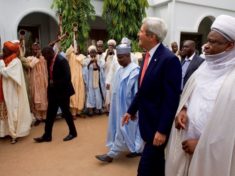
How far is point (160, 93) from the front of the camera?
6.40 feet

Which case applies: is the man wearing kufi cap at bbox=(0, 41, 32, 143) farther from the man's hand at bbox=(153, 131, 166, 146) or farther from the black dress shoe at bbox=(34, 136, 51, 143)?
the man's hand at bbox=(153, 131, 166, 146)

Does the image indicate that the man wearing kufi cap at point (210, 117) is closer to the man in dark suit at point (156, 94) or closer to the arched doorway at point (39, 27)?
the man in dark suit at point (156, 94)

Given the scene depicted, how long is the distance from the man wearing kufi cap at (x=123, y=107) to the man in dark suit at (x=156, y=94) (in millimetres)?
1080

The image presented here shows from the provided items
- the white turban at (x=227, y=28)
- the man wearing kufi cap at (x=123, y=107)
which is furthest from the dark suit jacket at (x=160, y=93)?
the man wearing kufi cap at (x=123, y=107)

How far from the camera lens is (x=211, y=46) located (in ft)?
5.14

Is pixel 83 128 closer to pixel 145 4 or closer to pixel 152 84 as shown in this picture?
pixel 152 84

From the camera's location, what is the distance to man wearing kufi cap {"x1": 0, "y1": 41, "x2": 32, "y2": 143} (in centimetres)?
398

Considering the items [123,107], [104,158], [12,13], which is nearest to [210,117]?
[123,107]

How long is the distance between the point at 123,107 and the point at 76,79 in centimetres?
254

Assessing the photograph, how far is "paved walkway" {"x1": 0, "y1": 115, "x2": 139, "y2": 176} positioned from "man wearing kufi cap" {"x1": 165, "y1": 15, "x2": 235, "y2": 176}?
62.0 inches

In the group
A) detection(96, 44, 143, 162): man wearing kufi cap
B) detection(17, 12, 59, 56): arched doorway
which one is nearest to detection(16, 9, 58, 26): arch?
detection(17, 12, 59, 56): arched doorway

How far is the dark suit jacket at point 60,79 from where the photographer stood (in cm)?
399

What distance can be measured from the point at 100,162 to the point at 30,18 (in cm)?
699

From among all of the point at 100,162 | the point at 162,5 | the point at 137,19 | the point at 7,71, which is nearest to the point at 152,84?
the point at 100,162
